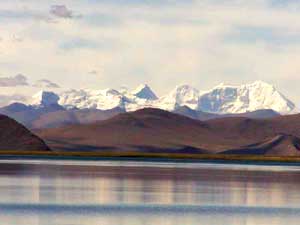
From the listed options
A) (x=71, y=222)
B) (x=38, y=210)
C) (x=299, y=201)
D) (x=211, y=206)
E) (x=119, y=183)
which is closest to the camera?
(x=71, y=222)

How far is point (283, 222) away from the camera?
193 ft

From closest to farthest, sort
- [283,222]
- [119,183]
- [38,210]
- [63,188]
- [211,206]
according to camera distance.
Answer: [283,222] → [38,210] → [211,206] → [63,188] → [119,183]

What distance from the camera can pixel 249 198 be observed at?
3159 inches

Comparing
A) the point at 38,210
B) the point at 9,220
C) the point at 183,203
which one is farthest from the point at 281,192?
the point at 9,220

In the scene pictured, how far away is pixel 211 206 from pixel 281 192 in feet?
62.3

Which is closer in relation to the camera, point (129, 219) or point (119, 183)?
point (129, 219)

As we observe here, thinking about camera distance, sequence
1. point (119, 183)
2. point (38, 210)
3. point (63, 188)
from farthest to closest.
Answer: point (119, 183) < point (63, 188) < point (38, 210)

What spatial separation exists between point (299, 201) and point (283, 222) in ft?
58.5

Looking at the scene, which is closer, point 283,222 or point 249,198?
point 283,222

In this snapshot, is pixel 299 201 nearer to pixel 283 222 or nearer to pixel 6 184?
pixel 283 222

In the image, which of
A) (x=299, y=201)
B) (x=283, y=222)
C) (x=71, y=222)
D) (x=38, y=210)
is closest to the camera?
(x=71, y=222)

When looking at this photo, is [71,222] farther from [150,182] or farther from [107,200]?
[150,182]

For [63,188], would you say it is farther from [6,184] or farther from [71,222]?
[71,222]

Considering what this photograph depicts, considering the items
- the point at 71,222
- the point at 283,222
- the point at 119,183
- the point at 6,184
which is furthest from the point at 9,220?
the point at 119,183
